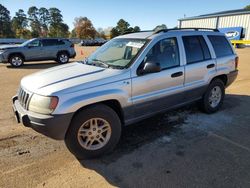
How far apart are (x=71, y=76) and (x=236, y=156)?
276 cm

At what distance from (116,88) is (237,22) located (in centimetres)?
3638

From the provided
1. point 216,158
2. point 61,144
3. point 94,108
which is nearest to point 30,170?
point 61,144

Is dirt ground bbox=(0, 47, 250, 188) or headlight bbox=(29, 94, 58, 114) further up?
headlight bbox=(29, 94, 58, 114)

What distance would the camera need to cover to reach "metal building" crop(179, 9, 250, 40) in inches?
1261

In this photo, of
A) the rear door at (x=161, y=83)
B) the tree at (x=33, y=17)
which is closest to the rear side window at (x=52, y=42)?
the rear door at (x=161, y=83)

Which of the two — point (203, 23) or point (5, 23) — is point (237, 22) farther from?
point (5, 23)

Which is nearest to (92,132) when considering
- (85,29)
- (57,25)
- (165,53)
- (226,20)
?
(165,53)

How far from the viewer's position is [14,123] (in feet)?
15.0

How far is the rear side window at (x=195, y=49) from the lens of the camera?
169 inches

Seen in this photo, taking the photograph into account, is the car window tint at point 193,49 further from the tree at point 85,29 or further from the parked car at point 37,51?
the tree at point 85,29

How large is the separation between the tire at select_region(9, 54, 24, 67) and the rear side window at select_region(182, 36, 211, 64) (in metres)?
11.6

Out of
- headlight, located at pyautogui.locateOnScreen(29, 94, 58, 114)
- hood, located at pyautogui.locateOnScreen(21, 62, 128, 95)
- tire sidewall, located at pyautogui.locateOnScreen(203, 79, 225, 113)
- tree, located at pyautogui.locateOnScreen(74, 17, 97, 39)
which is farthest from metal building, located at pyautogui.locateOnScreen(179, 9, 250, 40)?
tree, located at pyautogui.locateOnScreen(74, 17, 97, 39)

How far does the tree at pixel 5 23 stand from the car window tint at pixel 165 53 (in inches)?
3187

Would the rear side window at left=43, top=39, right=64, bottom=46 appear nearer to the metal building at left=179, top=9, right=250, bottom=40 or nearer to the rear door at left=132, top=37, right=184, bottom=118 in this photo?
the rear door at left=132, top=37, right=184, bottom=118
